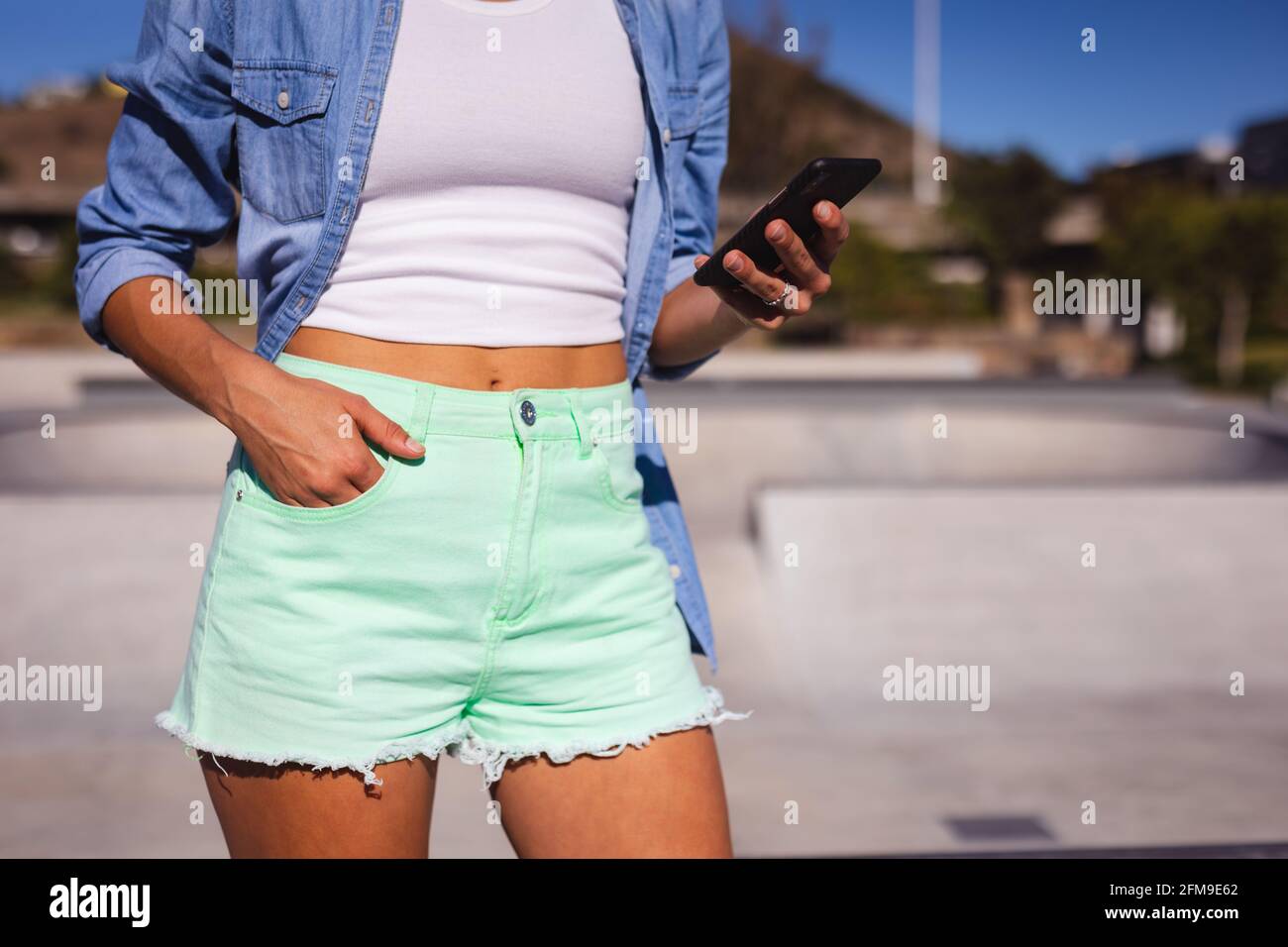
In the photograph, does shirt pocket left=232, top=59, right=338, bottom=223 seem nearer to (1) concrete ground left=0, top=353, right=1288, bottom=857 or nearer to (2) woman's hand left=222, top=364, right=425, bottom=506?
(2) woman's hand left=222, top=364, right=425, bottom=506

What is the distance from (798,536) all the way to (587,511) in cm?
397

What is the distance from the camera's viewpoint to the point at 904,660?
5.06m

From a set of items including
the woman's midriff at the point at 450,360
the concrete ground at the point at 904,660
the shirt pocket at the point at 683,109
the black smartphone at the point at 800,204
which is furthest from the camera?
the concrete ground at the point at 904,660

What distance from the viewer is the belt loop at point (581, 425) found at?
4.73ft

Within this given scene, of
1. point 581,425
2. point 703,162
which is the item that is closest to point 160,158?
point 581,425

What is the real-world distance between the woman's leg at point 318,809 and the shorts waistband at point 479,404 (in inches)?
15.7

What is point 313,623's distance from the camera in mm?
1337

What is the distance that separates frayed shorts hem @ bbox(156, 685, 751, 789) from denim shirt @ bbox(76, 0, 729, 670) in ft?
1.57

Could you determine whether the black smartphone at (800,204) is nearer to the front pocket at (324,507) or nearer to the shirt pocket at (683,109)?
the shirt pocket at (683,109)

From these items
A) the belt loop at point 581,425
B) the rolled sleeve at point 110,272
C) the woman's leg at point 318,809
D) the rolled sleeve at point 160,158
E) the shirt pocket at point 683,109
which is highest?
the shirt pocket at point 683,109

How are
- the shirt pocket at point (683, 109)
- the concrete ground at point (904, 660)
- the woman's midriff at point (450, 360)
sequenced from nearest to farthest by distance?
1. the woman's midriff at point (450, 360)
2. the shirt pocket at point (683, 109)
3. the concrete ground at point (904, 660)

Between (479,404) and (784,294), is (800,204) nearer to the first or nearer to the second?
(784,294)

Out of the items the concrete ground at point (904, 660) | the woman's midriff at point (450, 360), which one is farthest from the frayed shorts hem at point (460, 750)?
the concrete ground at point (904, 660)
